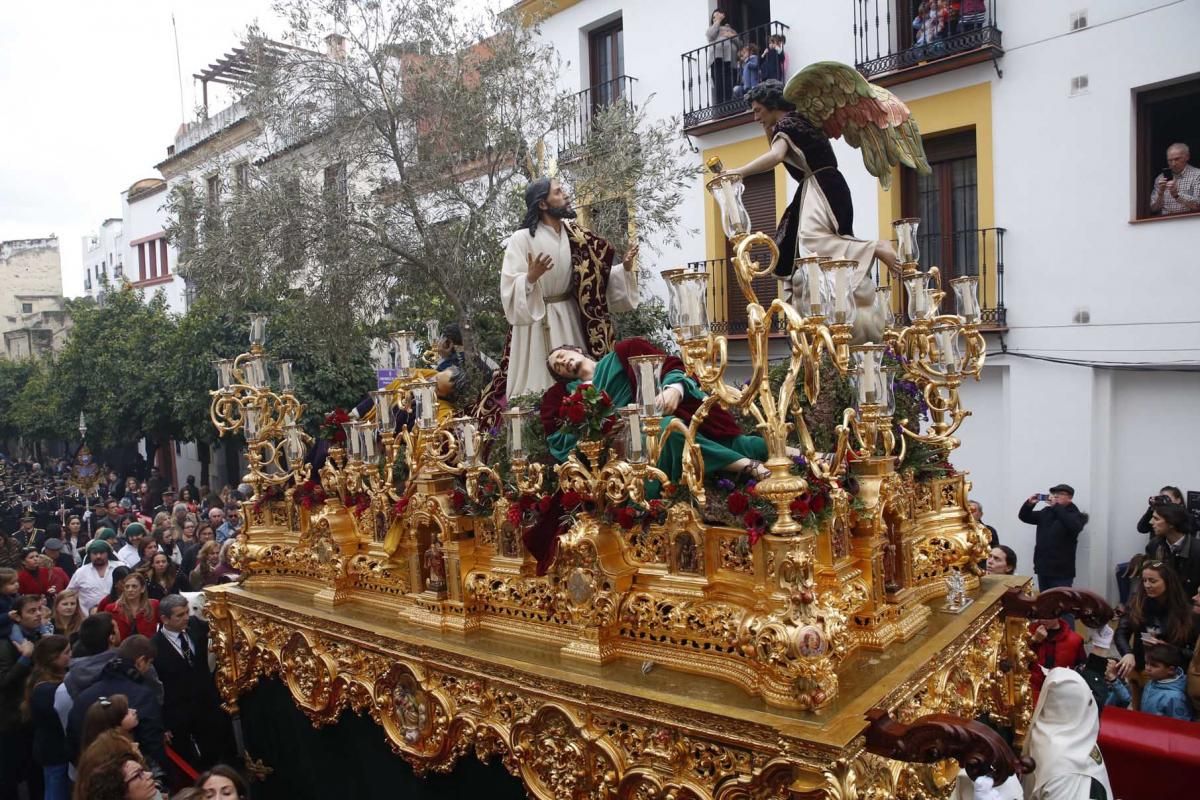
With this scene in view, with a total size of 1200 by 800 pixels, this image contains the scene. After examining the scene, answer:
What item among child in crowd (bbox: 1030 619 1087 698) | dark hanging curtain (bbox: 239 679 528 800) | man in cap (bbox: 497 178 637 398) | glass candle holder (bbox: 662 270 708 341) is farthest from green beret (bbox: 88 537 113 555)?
child in crowd (bbox: 1030 619 1087 698)

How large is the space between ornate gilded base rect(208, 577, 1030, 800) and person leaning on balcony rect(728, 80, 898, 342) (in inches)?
61.4

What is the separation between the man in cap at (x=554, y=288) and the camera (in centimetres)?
478

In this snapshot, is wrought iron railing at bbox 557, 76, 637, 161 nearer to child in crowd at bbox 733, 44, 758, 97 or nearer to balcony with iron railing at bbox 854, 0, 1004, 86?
child in crowd at bbox 733, 44, 758, 97

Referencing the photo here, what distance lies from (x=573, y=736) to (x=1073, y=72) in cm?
870

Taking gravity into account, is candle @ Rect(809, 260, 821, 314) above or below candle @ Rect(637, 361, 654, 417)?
above

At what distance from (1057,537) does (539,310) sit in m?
5.71

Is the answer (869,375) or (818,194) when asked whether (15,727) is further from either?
(818,194)

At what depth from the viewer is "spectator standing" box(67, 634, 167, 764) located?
181 inches

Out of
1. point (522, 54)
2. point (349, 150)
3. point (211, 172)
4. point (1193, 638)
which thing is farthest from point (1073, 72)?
point (211, 172)

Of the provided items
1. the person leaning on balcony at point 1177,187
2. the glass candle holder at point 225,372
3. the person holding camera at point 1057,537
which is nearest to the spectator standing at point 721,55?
the person leaning on balcony at point 1177,187

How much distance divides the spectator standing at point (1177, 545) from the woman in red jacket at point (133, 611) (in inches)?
293

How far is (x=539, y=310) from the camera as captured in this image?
187 inches

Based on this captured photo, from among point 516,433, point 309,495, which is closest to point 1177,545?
point 516,433

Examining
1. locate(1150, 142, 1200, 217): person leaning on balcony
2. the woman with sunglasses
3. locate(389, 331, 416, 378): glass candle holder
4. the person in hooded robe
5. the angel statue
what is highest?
locate(1150, 142, 1200, 217): person leaning on balcony
